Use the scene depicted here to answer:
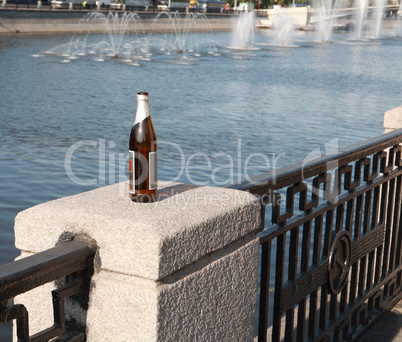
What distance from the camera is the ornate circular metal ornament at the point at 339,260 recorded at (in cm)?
358

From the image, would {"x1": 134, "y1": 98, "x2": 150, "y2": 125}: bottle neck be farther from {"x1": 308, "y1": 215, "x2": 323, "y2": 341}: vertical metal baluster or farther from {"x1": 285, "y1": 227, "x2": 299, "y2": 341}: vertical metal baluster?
{"x1": 308, "y1": 215, "x2": 323, "y2": 341}: vertical metal baluster

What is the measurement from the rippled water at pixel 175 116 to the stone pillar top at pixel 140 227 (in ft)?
15.2

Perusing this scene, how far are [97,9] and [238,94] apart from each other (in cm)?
3595

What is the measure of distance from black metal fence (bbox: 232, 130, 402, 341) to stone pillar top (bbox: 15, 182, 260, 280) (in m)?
0.39

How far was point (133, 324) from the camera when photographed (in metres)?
2.10

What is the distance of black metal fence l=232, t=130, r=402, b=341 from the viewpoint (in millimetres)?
2994

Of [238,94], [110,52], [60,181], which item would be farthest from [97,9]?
[60,181]

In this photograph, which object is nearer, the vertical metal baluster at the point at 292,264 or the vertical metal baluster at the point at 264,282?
the vertical metal baluster at the point at 264,282

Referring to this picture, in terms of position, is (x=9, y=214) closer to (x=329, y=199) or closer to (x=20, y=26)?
(x=329, y=199)

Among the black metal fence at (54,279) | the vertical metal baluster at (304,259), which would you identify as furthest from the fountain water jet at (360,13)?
the black metal fence at (54,279)

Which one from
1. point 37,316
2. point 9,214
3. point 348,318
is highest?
point 37,316

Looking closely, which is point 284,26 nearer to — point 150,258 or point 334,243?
point 334,243

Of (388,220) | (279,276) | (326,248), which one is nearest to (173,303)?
(279,276)

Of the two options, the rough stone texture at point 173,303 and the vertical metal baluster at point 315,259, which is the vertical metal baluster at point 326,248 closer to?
the vertical metal baluster at point 315,259
